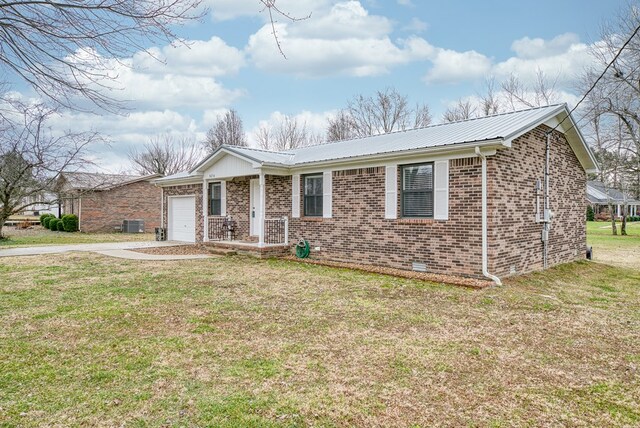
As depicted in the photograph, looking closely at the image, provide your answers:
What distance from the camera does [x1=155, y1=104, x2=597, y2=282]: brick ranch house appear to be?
907 cm

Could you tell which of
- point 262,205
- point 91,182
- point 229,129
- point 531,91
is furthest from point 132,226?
point 531,91

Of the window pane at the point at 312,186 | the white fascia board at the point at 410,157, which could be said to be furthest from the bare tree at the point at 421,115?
the white fascia board at the point at 410,157

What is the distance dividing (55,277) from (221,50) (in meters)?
6.63

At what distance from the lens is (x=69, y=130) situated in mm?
16516

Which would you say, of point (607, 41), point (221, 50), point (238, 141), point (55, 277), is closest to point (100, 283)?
point (55, 277)

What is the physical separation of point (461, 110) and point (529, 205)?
2386 cm

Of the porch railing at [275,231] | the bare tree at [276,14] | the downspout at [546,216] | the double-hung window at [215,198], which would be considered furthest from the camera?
the double-hung window at [215,198]

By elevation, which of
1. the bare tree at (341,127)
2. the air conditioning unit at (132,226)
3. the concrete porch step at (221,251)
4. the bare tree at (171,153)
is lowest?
the concrete porch step at (221,251)

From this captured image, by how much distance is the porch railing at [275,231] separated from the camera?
13.4m

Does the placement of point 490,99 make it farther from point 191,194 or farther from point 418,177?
point 418,177

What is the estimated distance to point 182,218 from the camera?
18.7 metres

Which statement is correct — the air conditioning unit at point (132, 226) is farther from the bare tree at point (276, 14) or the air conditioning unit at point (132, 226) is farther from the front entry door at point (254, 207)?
the bare tree at point (276, 14)

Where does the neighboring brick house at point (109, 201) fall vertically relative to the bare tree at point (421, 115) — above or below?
below

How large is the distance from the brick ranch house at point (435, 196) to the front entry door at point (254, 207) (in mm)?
36
